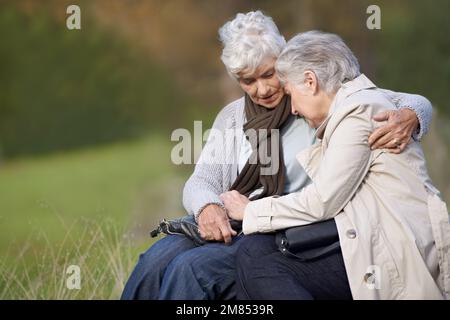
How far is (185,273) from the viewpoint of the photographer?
9.78 feet

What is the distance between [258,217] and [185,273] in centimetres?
32

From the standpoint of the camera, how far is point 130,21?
40.6ft

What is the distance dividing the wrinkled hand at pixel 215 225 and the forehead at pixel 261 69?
1.77 feet

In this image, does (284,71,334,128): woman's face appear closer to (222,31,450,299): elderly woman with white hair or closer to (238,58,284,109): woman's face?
(222,31,450,299): elderly woman with white hair

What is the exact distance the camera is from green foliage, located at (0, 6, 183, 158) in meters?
12.1

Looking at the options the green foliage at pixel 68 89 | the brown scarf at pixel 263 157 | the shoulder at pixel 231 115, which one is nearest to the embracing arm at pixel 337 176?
the brown scarf at pixel 263 157

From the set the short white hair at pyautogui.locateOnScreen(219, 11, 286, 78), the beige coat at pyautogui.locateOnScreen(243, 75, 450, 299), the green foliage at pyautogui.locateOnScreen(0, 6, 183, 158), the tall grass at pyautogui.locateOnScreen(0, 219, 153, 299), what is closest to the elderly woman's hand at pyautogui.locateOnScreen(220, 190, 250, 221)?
the beige coat at pyautogui.locateOnScreen(243, 75, 450, 299)

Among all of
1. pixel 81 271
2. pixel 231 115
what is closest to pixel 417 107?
pixel 231 115

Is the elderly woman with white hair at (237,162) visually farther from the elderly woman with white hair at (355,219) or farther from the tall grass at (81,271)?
the tall grass at (81,271)

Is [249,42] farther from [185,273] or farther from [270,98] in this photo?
[185,273]

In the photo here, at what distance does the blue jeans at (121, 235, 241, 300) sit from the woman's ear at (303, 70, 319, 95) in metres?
0.60

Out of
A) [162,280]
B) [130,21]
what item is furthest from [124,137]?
[162,280]

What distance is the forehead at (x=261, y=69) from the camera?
3.33m
